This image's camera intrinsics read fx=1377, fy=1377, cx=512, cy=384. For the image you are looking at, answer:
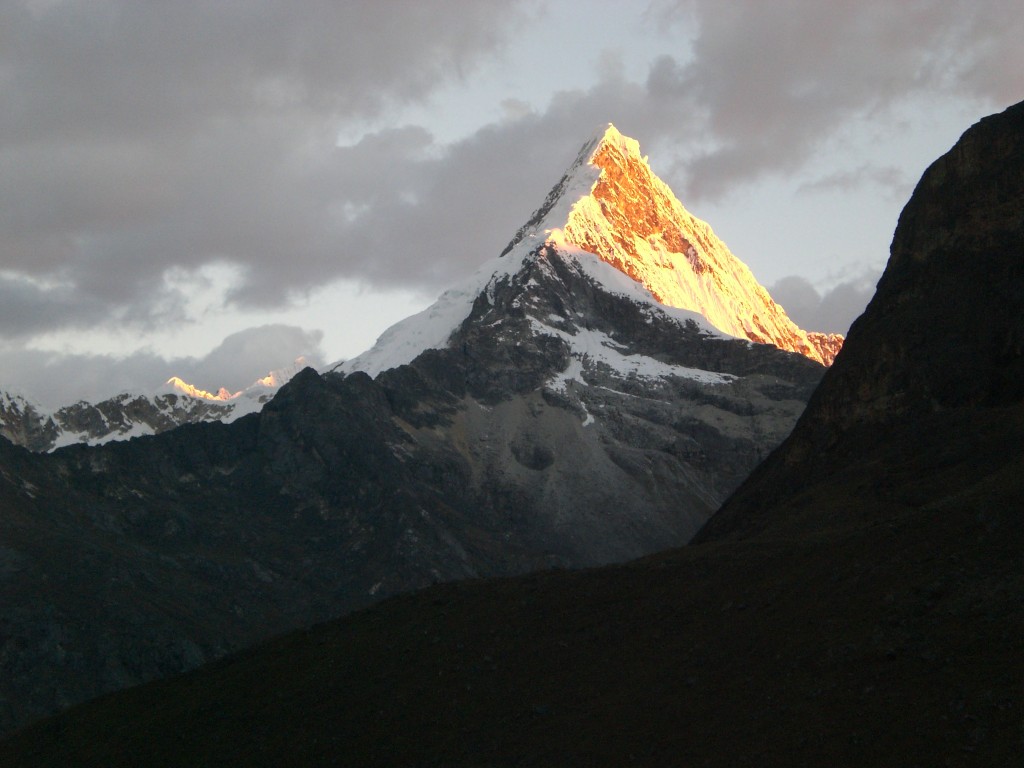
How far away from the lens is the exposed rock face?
295 ft

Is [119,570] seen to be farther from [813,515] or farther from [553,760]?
[553,760]

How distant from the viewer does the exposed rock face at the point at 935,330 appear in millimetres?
89812

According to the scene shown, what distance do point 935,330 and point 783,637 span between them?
1827 inches

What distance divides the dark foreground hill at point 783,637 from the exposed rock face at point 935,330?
0.21 m

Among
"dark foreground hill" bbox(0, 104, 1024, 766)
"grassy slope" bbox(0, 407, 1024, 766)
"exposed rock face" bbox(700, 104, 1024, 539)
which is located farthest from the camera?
"exposed rock face" bbox(700, 104, 1024, 539)

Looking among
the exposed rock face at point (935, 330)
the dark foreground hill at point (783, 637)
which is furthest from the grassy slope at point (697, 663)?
the exposed rock face at point (935, 330)

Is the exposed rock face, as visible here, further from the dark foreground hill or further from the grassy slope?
the grassy slope

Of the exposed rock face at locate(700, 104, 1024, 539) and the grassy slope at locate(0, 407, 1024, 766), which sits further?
the exposed rock face at locate(700, 104, 1024, 539)

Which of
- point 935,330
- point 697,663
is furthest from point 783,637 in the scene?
point 935,330

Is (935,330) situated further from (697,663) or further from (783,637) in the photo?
(697,663)

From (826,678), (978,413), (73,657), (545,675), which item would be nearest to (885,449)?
(978,413)

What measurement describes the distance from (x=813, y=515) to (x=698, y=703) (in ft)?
98.7

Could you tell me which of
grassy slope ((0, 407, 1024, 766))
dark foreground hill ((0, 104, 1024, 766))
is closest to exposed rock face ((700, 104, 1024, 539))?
dark foreground hill ((0, 104, 1024, 766))

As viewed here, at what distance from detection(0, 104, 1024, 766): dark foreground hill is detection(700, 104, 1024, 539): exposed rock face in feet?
0.68
